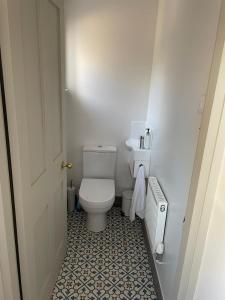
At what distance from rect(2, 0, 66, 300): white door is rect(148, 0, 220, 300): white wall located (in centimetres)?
78

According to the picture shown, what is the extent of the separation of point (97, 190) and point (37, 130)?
4.05 feet

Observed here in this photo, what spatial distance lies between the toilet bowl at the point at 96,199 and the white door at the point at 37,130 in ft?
1.42

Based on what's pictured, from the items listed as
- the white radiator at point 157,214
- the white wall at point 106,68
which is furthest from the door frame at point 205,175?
the white wall at point 106,68

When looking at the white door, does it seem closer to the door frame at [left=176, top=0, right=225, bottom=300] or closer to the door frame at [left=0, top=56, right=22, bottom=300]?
the door frame at [left=0, top=56, right=22, bottom=300]

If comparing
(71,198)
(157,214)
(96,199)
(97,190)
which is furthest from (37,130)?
(71,198)

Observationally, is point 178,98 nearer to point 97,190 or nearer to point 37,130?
point 37,130

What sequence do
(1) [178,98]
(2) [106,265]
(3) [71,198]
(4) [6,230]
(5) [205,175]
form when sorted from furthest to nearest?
(3) [71,198] < (2) [106,265] < (1) [178,98] < (4) [6,230] < (5) [205,175]

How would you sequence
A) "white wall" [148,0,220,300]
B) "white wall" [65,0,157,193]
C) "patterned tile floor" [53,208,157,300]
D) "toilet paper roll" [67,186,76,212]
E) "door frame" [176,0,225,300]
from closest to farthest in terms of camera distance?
"door frame" [176,0,225,300]
"white wall" [148,0,220,300]
"patterned tile floor" [53,208,157,300]
"white wall" [65,0,157,193]
"toilet paper roll" [67,186,76,212]

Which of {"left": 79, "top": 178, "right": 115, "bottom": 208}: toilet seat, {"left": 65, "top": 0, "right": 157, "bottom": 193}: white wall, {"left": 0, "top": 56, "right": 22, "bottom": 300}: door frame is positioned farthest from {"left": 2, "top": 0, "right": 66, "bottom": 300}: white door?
{"left": 65, "top": 0, "right": 157, "bottom": 193}: white wall

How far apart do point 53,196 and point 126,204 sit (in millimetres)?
1301

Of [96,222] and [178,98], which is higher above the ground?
Answer: [178,98]

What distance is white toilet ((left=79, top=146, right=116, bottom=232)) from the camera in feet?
7.05

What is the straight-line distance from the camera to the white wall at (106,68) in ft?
7.49

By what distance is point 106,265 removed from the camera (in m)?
1.98
